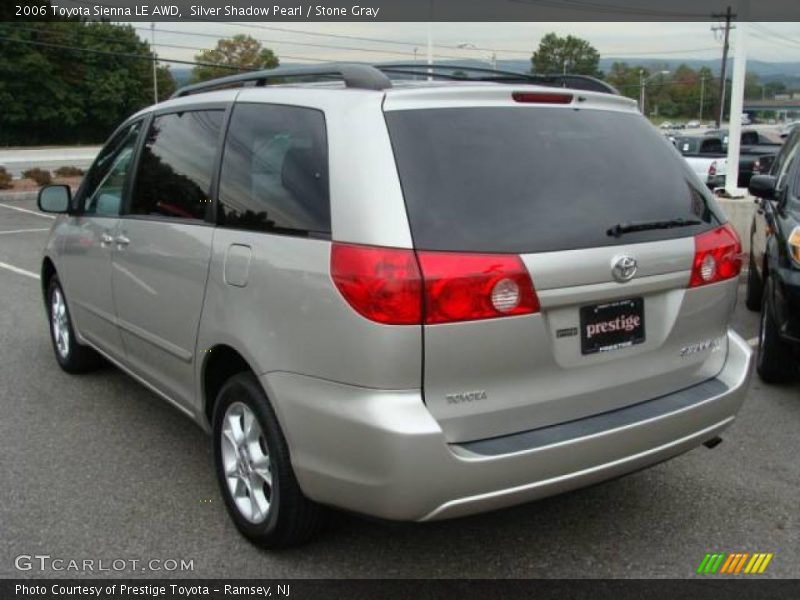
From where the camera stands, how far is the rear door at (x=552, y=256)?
254 cm

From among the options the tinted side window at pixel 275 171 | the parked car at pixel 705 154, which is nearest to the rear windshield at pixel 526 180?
the tinted side window at pixel 275 171

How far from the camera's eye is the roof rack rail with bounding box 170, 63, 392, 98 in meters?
2.83

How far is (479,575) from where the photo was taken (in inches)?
117

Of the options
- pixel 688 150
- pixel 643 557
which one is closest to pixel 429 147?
pixel 643 557

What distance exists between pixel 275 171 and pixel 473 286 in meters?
1.00

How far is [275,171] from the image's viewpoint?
3041mm

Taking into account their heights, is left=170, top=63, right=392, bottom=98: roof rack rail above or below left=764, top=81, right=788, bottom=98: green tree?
below

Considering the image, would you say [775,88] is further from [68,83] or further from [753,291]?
[753,291]

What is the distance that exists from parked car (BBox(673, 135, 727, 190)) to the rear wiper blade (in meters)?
13.9

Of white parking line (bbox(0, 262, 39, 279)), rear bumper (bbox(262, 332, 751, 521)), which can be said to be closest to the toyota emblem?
rear bumper (bbox(262, 332, 751, 521))

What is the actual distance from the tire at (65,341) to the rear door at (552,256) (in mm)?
3481

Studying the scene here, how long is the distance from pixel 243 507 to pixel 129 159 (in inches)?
82.5

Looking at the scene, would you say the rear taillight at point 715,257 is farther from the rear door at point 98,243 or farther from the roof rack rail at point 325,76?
the rear door at point 98,243

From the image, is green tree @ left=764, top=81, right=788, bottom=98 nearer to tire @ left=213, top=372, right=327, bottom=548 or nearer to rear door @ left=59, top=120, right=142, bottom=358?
rear door @ left=59, top=120, right=142, bottom=358
